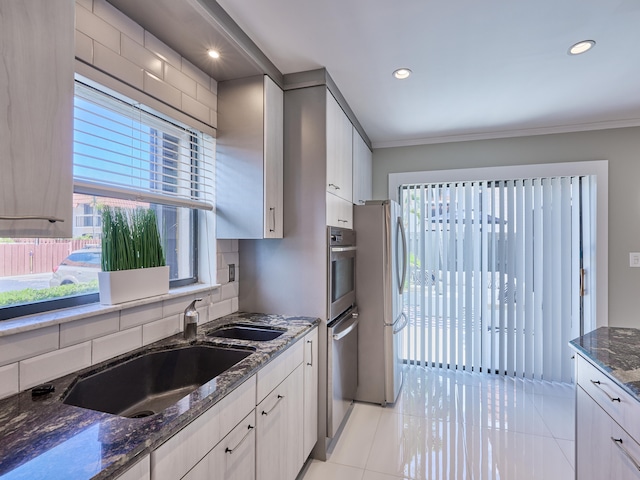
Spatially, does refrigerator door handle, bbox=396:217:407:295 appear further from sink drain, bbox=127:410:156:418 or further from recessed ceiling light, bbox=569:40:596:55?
sink drain, bbox=127:410:156:418

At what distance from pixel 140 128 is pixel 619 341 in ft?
8.46

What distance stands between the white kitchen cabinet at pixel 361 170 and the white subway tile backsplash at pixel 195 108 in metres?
1.34

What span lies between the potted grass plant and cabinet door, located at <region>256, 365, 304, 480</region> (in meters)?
0.76

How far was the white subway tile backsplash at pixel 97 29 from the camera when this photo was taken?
121 cm

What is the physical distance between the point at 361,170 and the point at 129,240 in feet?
7.16

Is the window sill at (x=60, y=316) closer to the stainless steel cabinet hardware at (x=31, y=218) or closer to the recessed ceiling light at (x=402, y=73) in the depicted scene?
the stainless steel cabinet hardware at (x=31, y=218)

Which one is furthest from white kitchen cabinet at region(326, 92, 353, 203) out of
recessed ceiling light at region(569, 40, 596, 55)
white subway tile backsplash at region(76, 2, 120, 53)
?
recessed ceiling light at region(569, 40, 596, 55)

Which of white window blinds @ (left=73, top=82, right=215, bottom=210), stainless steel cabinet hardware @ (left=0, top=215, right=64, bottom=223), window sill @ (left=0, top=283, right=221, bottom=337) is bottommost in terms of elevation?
window sill @ (left=0, top=283, right=221, bottom=337)

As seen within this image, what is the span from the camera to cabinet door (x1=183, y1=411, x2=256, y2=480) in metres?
1.04

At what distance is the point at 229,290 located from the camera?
84.5 inches

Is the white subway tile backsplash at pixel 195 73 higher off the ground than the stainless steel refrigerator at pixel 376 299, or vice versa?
the white subway tile backsplash at pixel 195 73

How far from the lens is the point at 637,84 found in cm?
229

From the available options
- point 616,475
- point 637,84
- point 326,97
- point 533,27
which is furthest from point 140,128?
point 637,84

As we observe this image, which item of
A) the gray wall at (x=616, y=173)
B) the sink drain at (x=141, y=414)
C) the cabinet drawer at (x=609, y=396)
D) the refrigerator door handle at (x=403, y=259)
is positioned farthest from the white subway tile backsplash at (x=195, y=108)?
the gray wall at (x=616, y=173)
